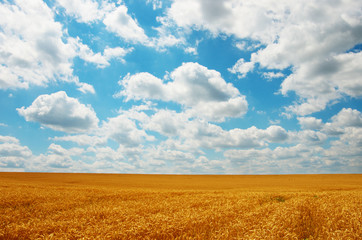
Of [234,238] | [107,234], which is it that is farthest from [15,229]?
[234,238]

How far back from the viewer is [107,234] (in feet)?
20.1

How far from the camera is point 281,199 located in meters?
13.8

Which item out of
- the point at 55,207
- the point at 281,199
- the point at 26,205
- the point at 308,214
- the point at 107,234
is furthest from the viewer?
the point at 281,199

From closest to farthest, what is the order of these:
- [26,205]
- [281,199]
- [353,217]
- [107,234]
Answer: [107,234], [353,217], [26,205], [281,199]

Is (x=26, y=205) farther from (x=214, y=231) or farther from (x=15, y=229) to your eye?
(x=214, y=231)

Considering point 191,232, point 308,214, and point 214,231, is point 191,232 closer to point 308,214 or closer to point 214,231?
point 214,231

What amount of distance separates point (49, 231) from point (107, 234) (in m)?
2.19

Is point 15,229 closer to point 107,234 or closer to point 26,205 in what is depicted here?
point 107,234

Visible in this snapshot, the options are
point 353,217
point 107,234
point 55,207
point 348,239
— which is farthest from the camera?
point 55,207

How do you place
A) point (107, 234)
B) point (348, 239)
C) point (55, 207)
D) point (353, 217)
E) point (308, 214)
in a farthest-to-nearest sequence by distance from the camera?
point (55, 207) < point (308, 214) < point (353, 217) < point (107, 234) < point (348, 239)

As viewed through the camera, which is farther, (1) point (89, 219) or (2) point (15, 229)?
(1) point (89, 219)

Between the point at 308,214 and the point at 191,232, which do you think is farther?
the point at 308,214

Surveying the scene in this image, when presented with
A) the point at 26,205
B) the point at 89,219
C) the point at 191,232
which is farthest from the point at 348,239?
the point at 26,205

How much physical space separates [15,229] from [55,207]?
419cm
